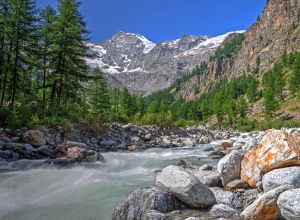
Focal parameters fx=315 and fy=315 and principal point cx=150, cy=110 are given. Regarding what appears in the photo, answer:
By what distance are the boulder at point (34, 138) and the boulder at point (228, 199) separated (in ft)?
40.5

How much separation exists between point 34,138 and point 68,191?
8.44 meters

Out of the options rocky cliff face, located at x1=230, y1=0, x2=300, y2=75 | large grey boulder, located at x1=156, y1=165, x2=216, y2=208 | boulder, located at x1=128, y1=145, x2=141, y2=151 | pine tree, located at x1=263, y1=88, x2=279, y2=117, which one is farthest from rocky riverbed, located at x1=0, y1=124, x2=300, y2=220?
rocky cliff face, located at x1=230, y1=0, x2=300, y2=75

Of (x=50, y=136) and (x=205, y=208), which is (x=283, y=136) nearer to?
(x=205, y=208)

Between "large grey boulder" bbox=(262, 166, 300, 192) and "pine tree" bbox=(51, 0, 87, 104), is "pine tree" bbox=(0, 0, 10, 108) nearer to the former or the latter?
"pine tree" bbox=(51, 0, 87, 104)

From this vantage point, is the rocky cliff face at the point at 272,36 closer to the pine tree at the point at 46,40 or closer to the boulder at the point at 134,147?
the pine tree at the point at 46,40

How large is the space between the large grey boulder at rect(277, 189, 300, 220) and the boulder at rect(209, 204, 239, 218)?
125 cm

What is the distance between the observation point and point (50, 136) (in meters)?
20.4

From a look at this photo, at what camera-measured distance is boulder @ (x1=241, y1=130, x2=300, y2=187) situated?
919cm

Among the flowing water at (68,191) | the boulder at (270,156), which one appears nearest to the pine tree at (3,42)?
the flowing water at (68,191)

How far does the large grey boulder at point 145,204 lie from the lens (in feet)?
26.1

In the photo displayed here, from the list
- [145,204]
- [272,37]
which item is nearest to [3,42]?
[145,204]

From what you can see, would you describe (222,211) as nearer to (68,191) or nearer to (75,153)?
(68,191)

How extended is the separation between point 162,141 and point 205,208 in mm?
22271

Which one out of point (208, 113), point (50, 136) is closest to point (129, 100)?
point (208, 113)
